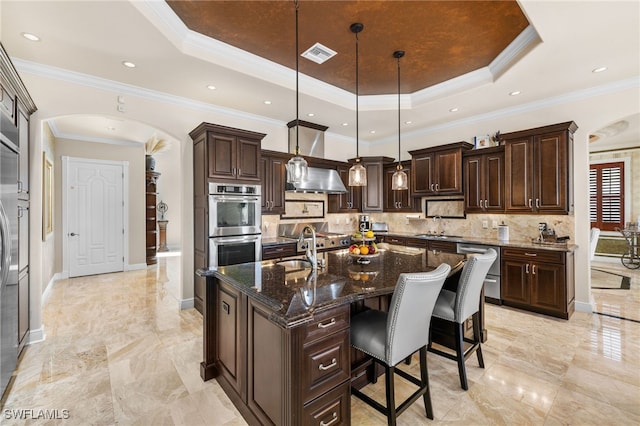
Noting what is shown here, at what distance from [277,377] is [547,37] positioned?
11.7 feet

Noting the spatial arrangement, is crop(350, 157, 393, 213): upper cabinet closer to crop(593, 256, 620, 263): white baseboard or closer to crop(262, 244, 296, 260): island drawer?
crop(262, 244, 296, 260): island drawer

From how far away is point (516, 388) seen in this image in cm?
232

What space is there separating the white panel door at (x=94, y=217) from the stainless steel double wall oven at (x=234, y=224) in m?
4.09

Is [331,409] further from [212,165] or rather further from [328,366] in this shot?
[212,165]

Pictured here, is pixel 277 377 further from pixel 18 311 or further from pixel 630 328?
pixel 630 328

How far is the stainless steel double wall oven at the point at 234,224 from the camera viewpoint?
A: 12.3ft

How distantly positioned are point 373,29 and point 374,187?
11.6 feet

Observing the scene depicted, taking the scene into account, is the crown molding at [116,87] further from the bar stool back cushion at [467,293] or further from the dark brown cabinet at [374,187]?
the bar stool back cushion at [467,293]

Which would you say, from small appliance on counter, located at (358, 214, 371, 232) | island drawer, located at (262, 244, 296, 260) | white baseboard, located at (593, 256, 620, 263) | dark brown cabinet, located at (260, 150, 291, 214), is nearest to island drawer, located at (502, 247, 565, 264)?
small appliance on counter, located at (358, 214, 371, 232)

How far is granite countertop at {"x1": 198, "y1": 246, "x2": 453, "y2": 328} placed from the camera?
1.52m

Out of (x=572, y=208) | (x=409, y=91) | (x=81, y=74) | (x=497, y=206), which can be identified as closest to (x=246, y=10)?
(x=81, y=74)

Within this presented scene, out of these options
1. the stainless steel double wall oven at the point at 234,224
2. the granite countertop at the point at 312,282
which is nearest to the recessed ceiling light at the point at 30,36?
the stainless steel double wall oven at the point at 234,224

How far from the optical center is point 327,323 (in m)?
1.69

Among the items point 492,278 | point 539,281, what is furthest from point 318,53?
point 539,281
